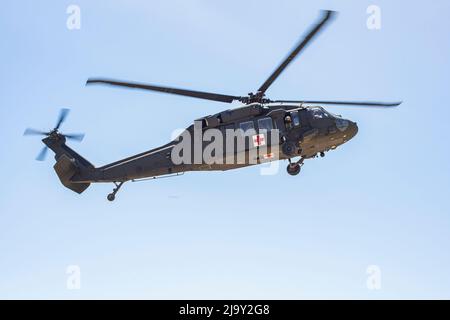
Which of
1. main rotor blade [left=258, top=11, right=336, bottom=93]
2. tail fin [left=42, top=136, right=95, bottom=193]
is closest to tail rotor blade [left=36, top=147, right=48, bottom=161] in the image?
tail fin [left=42, top=136, right=95, bottom=193]

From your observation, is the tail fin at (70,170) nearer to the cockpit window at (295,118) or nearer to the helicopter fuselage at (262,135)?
the helicopter fuselage at (262,135)

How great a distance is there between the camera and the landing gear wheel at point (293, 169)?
2828 cm

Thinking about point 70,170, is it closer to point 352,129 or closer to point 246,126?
point 246,126

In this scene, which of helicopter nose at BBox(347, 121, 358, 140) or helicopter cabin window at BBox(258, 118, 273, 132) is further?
helicopter nose at BBox(347, 121, 358, 140)

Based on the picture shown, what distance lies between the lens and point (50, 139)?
106ft

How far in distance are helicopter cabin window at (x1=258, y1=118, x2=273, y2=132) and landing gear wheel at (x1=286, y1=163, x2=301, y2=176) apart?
1.91 metres

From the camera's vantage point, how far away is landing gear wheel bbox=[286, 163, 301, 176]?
92.8 feet

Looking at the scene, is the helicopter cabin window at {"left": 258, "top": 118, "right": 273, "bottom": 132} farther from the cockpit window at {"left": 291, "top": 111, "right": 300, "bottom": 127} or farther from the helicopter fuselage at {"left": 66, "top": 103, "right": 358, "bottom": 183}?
the cockpit window at {"left": 291, "top": 111, "right": 300, "bottom": 127}

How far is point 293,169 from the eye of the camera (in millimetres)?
28297

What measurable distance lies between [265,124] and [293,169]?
7.74 ft

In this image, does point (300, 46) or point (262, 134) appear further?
point (262, 134)

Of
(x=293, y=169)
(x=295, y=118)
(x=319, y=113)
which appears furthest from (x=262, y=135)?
(x=319, y=113)
